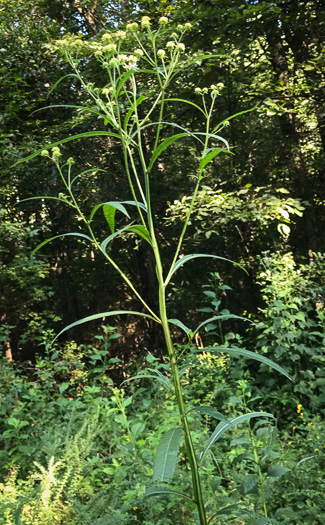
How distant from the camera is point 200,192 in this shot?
4.73m

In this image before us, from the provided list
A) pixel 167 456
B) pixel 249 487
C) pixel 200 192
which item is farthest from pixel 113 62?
pixel 200 192

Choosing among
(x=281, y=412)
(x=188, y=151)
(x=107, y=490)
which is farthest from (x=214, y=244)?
(x=107, y=490)

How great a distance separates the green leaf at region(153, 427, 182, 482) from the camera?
904mm

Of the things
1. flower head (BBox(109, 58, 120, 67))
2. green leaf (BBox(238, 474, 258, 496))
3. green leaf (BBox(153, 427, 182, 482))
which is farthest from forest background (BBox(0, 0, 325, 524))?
flower head (BBox(109, 58, 120, 67))

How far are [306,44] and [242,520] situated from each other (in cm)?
500

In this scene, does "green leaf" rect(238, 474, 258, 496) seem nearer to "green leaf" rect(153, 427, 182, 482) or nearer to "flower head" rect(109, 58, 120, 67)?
"green leaf" rect(153, 427, 182, 482)

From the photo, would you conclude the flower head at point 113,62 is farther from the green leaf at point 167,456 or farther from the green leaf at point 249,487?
the green leaf at point 249,487

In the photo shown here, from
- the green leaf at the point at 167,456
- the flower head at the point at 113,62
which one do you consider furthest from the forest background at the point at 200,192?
the flower head at the point at 113,62

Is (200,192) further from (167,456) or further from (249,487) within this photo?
(167,456)

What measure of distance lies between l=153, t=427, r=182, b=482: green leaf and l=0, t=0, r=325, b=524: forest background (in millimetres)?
2339

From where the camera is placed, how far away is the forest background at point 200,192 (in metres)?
4.12

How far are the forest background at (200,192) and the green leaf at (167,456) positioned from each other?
7.67ft

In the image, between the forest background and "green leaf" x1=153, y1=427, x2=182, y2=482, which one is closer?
"green leaf" x1=153, y1=427, x2=182, y2=482

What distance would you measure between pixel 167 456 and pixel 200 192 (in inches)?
157
